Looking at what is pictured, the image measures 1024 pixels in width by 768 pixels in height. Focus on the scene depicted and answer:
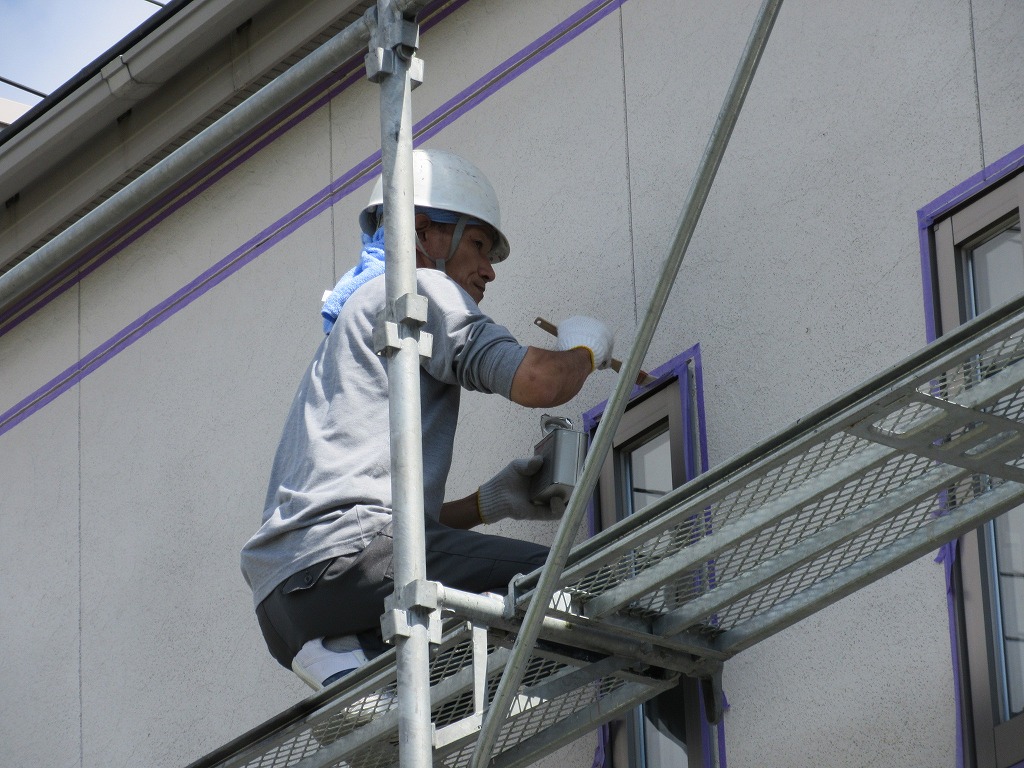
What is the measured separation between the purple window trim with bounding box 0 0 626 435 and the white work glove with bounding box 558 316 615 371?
71.1 inches

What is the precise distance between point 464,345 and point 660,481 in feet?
4.48

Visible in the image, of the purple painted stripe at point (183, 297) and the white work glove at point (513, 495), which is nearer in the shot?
the white work glove at point (513, 495)

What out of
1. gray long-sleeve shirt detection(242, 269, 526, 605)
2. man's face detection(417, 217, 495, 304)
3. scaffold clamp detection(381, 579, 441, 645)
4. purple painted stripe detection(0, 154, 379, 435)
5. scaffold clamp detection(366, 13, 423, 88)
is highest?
purple painted stripe detection(0, 154, 379, 435)

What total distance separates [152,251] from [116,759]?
247 centimetres

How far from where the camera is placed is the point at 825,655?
608cm

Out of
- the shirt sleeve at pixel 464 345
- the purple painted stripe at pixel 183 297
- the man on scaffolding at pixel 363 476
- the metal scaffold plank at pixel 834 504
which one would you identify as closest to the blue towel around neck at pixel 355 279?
the man on scaffolding at pixel 363 476

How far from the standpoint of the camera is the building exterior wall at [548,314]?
6.15m

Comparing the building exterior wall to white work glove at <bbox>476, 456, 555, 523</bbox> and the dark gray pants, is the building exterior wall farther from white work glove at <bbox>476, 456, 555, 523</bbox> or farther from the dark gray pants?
the dark gray pants

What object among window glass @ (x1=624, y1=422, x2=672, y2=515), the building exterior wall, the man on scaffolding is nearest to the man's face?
the man on scaffolding

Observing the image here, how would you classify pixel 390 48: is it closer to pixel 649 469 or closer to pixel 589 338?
pixel 589 338

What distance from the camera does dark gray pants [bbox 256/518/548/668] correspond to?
5.73m

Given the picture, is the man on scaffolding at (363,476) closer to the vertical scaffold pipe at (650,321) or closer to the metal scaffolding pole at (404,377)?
the metal scaffolding pole at (404,377)

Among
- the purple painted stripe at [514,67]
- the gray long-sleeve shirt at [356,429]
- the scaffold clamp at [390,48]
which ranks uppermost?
the purple painted stripe at [514,67]

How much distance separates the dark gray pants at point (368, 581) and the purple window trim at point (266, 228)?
2630 millimetres
